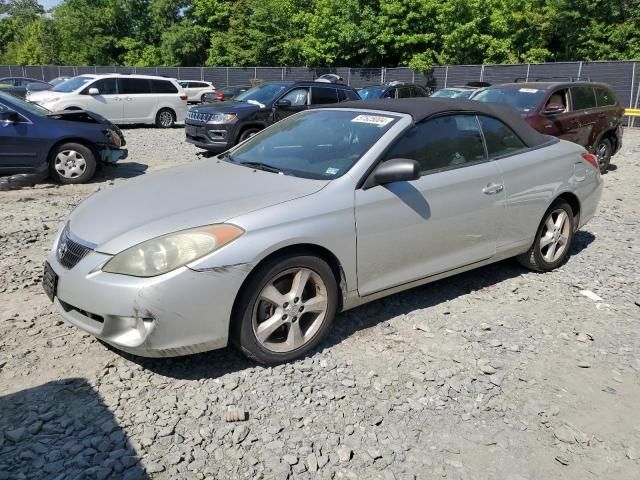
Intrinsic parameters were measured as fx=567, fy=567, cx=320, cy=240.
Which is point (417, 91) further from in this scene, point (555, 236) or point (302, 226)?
point (302, 226)

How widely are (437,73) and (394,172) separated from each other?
1107 inches

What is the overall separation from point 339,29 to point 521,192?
3288cm

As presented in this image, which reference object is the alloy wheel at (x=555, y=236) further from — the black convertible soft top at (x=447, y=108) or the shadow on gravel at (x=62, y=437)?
the shadow on gravel at (x=62, y=437)

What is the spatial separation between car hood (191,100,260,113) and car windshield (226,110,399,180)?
23.5 feet

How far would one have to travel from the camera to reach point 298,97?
12.7 meters

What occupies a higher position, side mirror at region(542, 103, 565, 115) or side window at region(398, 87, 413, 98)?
side window at region(398, 87, 413, 98)

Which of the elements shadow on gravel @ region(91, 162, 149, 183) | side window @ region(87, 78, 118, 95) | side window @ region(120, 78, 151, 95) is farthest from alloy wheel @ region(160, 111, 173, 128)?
shadow on gravel @ region(91, 162, 149, 183)

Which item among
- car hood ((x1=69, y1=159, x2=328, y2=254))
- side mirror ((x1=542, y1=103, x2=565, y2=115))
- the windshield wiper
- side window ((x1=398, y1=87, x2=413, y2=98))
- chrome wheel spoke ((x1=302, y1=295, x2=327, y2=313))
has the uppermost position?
side window ((x1=398, y1=87, x2=413, y2=98))

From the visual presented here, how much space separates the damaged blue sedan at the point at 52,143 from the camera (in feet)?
27.2

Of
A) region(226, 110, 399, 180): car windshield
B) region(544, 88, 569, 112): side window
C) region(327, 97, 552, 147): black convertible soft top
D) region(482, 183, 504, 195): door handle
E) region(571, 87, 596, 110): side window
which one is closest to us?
region(226, 110, 399, 180): car windshield

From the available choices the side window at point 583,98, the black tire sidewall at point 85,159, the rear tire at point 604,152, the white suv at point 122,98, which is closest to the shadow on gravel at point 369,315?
the side window at point 583,98

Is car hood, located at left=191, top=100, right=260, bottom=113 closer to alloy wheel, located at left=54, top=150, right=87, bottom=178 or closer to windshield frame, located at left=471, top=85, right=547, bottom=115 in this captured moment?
alloy wheel, located at left=54, top=150, right=87, bottom=178

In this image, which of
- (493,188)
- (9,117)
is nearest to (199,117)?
(9,117)

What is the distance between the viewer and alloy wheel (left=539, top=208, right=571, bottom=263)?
16.9 feet
